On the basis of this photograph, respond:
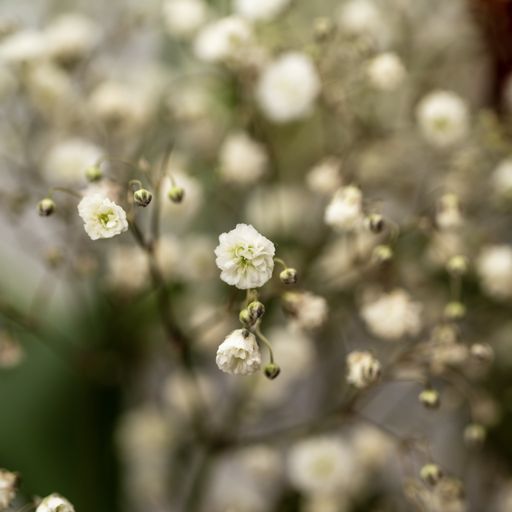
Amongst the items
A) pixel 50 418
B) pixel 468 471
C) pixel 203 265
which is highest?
pixel 203 265

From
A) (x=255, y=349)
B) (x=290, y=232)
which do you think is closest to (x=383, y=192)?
(x=290, y=232)

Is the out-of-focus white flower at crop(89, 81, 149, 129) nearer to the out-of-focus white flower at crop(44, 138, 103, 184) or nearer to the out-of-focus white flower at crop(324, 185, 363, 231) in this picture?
the out-of-focus white flower at crop(44, 138, 103, 184)

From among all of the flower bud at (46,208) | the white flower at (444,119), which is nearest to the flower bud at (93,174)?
the flower bud at (46,208)

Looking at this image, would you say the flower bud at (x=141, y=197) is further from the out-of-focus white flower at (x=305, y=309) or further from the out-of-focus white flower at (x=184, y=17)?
the out-of-focus white flower at (x=184, y=17)

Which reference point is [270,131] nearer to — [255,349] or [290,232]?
[290,232]

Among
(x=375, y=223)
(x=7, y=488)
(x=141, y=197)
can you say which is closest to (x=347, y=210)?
(x=375, y=223)

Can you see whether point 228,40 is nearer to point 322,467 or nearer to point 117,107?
point 117,107

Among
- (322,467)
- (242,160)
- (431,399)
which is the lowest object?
(322,467)

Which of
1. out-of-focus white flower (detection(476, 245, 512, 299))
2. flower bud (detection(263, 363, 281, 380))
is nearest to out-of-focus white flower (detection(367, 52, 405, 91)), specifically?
out-of-focus white flower (detection(476, 245, 512, 299))
